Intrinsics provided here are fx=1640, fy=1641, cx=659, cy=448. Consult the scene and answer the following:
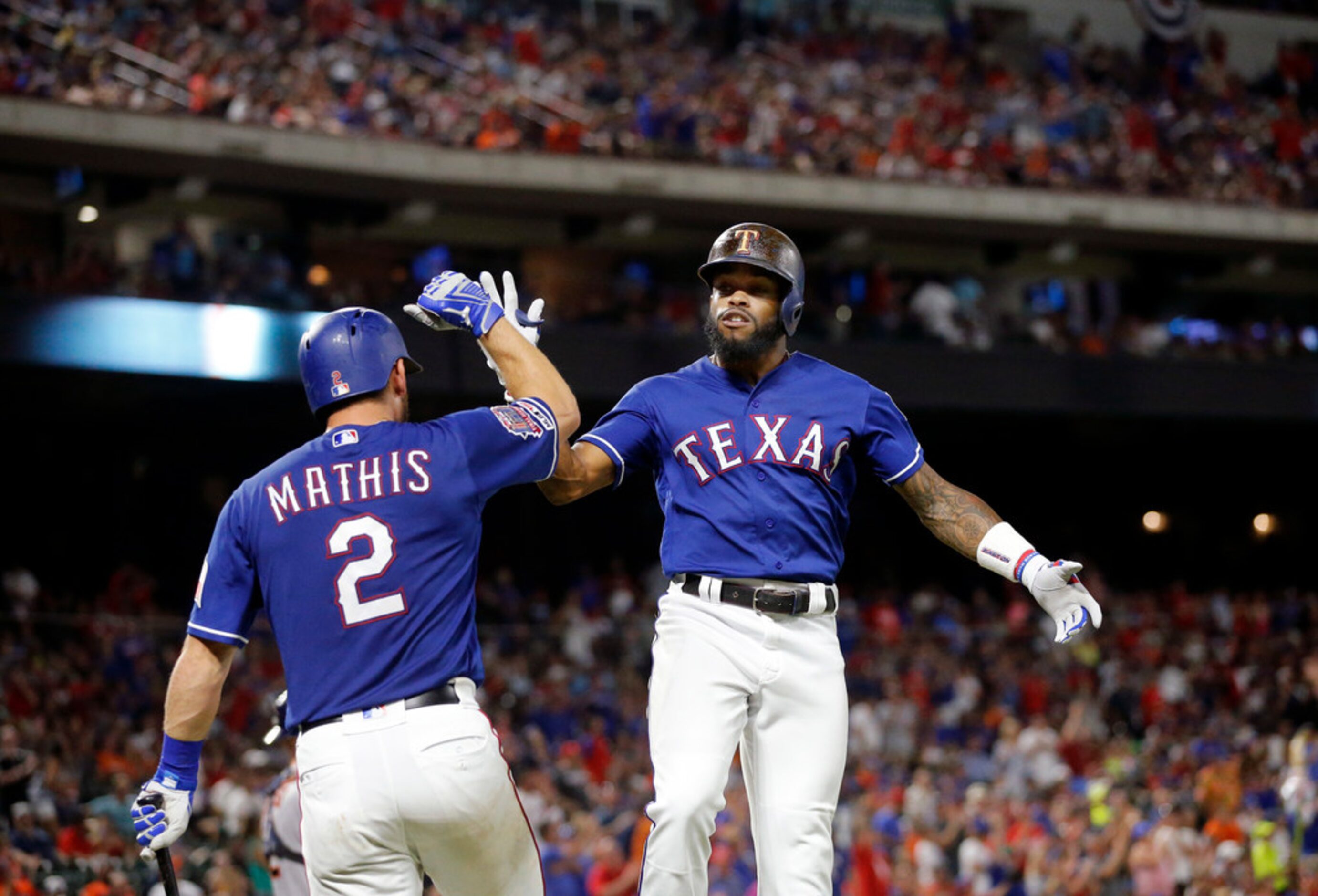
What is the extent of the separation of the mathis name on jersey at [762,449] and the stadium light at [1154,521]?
2081cm

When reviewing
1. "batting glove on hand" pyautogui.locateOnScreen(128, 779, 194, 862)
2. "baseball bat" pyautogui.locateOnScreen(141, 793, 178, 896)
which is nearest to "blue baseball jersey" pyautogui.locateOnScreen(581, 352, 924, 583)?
"batting glove on hand" pyautogui.locateOnScreen(128, 779, 194, 862)

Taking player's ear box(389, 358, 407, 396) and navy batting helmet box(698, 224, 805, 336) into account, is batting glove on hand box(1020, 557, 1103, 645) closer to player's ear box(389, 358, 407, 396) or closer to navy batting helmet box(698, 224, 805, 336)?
navy batting helmet box(698, 224, 805, 336)

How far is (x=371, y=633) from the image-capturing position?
395cm

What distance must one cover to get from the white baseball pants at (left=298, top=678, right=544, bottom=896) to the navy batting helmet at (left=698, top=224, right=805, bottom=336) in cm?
153

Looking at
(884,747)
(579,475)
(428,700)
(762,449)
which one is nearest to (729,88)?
(884,747)

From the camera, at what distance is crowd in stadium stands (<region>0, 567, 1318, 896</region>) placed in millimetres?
10766

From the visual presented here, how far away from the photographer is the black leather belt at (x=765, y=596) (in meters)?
4.50

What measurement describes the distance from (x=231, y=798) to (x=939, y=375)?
1124 cm

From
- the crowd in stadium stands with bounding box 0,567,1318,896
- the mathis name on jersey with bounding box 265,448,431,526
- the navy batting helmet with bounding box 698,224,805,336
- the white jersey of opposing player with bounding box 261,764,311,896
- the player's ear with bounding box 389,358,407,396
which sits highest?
the navy batting helmet with bounding box 698,224,805,336

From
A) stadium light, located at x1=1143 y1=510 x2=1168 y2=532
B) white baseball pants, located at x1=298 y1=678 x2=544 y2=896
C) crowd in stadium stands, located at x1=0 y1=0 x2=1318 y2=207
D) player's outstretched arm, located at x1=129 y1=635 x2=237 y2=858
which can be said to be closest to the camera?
white baseball pants, located at x1=298 y1=678 x2=544 y2=896

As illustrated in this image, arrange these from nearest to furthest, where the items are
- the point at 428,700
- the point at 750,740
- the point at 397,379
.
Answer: the point at 428,700 < the point at 397,379 < the point at 750,740

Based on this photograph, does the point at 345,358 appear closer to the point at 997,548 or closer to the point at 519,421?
the point at 519,421

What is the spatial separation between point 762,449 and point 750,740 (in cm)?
82

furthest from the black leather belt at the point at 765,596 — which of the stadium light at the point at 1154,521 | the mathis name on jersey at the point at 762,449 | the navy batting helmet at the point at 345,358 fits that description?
the stadium light at the point at 1154,521
